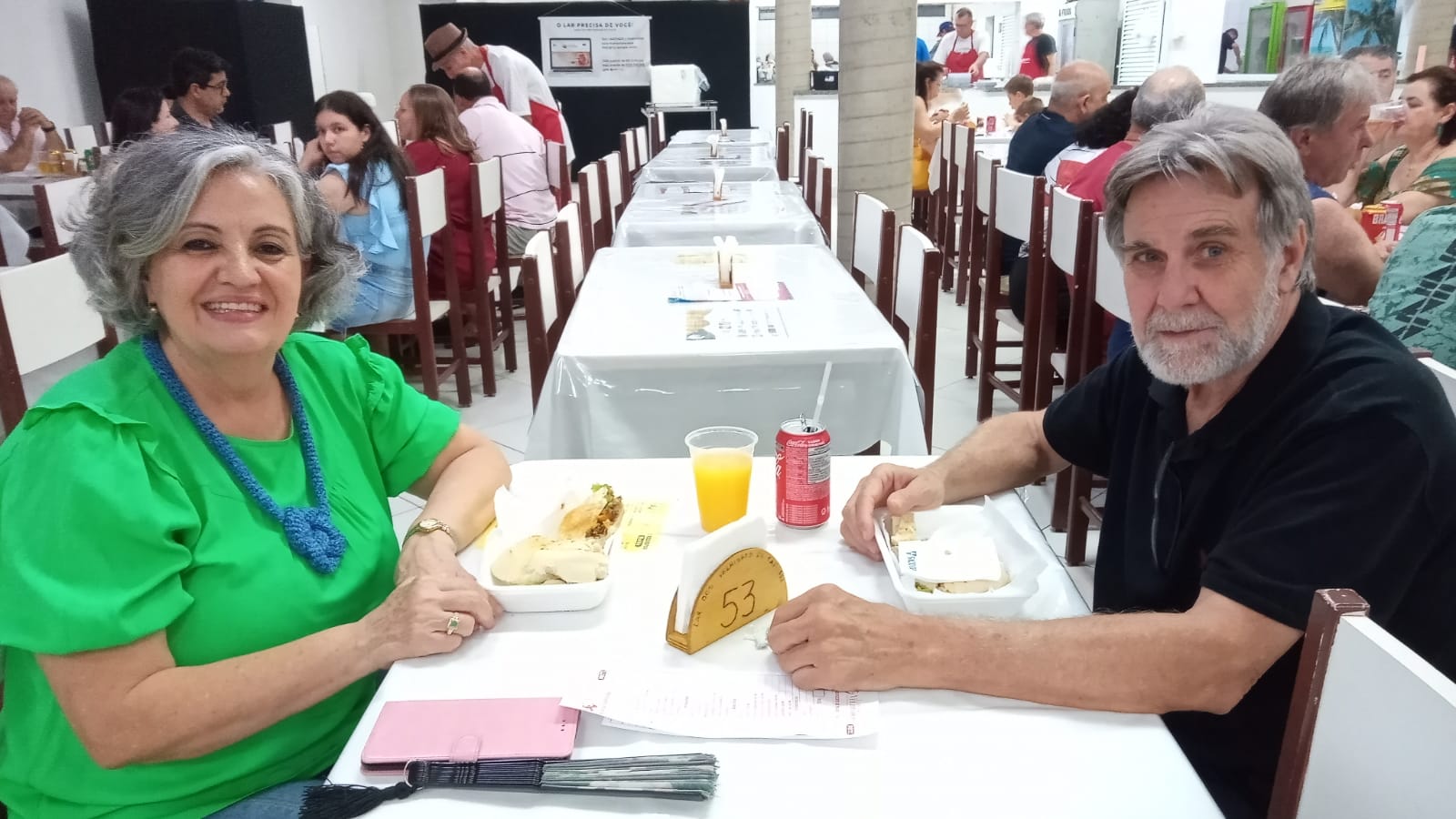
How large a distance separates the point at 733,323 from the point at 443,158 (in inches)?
96.6

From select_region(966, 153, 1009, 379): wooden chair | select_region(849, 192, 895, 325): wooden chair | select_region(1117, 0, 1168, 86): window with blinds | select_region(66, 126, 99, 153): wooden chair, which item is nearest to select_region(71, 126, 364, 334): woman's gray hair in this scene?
select_region(849, 192, 895, 325): wooden chair

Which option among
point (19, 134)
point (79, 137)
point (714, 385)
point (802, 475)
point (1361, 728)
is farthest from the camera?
point (79, 137)

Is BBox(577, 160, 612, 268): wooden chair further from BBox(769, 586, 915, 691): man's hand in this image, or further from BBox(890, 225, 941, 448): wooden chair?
BBox(769, 586, 915, 691): man's hand

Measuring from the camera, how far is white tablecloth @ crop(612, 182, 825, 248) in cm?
358

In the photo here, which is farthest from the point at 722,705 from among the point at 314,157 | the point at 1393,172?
the point at 314,157

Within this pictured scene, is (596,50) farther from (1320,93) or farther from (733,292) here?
(1320,93)

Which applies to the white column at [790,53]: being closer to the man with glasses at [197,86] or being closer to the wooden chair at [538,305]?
the man with glasses at [197,86]

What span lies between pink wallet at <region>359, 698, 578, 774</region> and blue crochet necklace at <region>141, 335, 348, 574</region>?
0.28m

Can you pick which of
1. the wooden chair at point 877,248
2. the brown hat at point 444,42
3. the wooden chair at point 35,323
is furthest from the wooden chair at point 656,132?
the wooden chair at point 35,323

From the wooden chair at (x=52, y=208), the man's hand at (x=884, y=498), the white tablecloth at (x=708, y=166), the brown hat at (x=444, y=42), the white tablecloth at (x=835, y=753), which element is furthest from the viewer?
the brown hat at (x=444, y=42)

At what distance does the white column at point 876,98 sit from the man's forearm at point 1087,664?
408cm

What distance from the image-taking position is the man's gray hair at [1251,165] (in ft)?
3.58

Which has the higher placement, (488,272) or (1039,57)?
(1039,57)

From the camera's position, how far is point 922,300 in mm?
2332
